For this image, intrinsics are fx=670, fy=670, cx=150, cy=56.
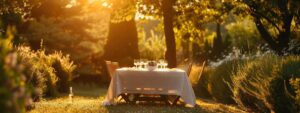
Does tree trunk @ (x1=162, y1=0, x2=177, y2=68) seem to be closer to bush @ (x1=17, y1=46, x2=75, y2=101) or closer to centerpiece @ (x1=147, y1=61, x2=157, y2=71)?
bush @ (x1=17, y1=46, x2=75, y2=101)

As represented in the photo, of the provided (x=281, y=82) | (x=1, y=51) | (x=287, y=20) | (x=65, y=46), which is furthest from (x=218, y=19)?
(x=1, y=51)

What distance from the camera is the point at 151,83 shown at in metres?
15.4

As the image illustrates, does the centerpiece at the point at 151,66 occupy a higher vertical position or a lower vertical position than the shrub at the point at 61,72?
higher

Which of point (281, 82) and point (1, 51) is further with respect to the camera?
point (281, 82)

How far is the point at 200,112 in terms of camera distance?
13883 mm

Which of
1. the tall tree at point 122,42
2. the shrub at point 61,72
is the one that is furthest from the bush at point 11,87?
the tall tree at point 122,42

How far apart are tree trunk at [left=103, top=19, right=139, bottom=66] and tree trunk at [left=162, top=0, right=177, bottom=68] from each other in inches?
342

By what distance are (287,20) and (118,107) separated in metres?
12.4

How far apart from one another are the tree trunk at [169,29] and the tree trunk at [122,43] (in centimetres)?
868

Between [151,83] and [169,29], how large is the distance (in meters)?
10.3

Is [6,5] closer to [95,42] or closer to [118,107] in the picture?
[118,107]

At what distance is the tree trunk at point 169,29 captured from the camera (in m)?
25.2

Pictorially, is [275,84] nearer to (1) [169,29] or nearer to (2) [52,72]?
(2) [52,72]

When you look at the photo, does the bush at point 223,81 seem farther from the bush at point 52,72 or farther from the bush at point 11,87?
the bush at point 11,87
